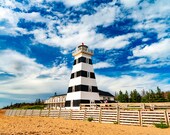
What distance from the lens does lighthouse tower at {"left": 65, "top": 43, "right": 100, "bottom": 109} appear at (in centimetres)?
2744

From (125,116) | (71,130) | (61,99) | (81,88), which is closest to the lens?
(71,130)

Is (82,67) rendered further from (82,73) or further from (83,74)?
(83,74)

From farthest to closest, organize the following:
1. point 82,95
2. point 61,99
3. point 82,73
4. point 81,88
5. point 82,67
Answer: point 61,99, point 82,67, point 82,73, point 81,88, point 82,95

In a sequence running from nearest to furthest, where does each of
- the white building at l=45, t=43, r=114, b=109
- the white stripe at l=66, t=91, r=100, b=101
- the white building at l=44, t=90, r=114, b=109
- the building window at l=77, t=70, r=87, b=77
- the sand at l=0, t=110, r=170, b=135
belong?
the sand at l=0, t=110, r=170, b=135, the white stripe at l=66, t=91, r=100, b=101, the white building at l=45, t=43, r=114, b=109, the building window at l=77, t=70, r=87, b=77, the white building at l=44, t=90, r=114, b=109

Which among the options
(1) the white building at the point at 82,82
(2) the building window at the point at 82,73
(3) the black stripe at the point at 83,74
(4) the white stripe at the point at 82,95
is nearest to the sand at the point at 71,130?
(4) the white stripe at the point at 82,95

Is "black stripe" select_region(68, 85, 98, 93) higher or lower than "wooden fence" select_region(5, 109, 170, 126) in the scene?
higher

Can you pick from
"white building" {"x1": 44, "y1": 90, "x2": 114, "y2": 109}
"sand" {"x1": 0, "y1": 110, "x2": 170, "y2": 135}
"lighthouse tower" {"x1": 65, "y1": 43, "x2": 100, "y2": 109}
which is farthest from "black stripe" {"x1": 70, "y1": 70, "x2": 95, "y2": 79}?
"white building" {"x1": 44, "y1": 90, "x2": 114, "y2": 109}

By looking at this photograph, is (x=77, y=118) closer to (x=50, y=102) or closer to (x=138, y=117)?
(x=138, y=117)

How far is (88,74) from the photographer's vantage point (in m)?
29.6

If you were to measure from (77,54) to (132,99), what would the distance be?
47585 millimetres

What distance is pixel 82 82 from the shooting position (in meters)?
27.9

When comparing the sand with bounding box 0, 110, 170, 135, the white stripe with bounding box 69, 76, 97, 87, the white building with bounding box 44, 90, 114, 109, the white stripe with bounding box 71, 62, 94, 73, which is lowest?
the sand with bounding box 0, 110, 170, 135

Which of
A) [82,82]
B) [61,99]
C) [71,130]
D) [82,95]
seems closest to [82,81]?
[82,82]

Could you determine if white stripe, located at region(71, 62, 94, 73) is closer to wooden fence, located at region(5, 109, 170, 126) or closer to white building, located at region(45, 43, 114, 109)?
white building, located at region(45, 43, 114, 109)
